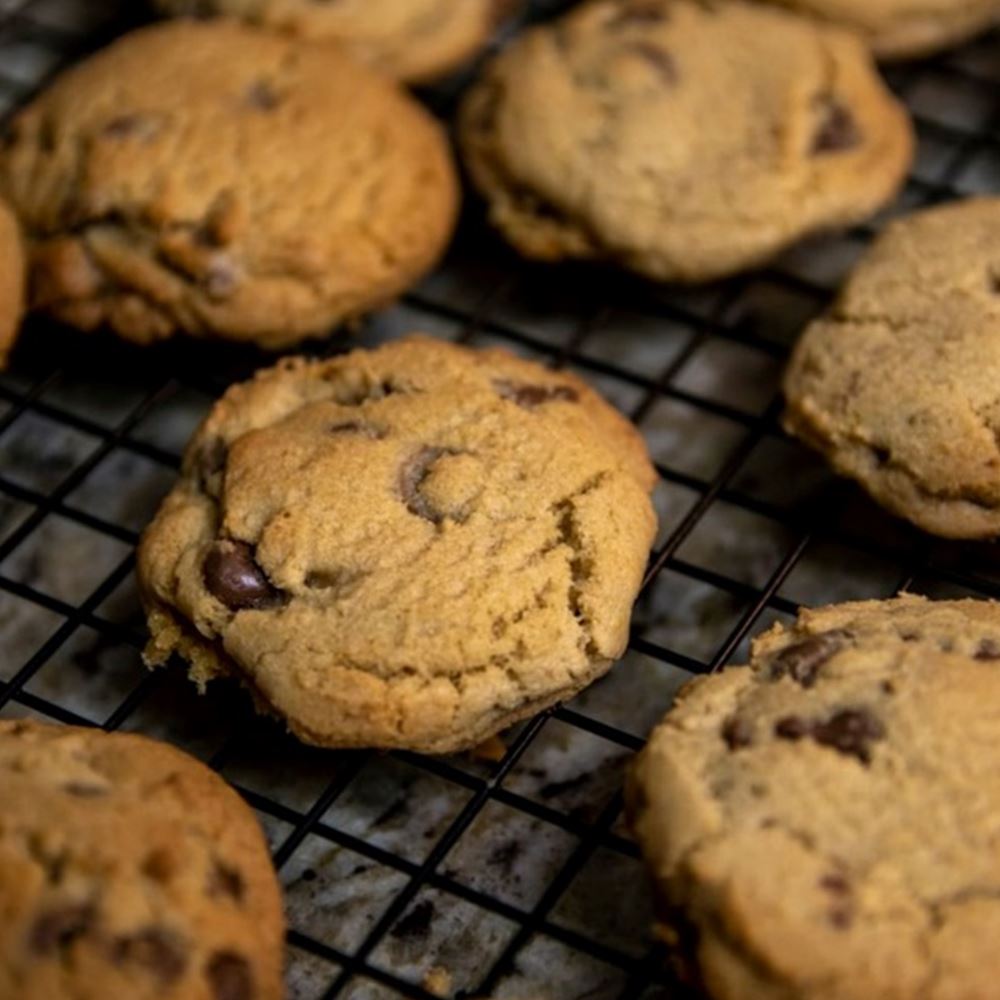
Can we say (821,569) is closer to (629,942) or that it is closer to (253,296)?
(629,942)

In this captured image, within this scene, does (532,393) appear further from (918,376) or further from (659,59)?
(659,59)

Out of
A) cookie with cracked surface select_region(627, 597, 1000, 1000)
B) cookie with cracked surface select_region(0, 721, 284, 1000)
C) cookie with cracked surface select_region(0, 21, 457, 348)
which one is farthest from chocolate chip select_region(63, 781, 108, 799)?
cookie with cracked surface select_region(0, 21, 457, 348)

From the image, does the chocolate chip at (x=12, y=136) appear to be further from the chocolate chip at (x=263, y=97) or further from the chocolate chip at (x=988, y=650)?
the chocolate chip at (x=988, y=650)

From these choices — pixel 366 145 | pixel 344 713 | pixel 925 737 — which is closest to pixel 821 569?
pixel 925 737

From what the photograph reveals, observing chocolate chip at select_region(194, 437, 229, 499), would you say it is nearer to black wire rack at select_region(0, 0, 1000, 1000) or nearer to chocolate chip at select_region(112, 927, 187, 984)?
black wire rack at select_region(0, 0, 1000, 1000)

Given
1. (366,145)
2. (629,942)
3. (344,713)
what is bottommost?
(629,942)

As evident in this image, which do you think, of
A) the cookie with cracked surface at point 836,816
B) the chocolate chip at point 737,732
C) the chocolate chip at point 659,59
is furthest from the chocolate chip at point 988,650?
the chocolate chip at point 659,59

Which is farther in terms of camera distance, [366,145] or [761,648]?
[366,145]
